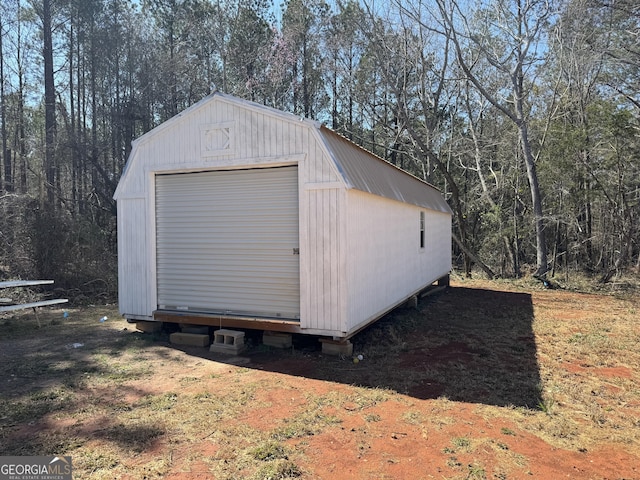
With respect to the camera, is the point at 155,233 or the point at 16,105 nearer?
the point at 155,233

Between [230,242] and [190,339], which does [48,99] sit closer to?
[230,242]

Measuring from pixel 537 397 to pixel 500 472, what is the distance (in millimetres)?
1717

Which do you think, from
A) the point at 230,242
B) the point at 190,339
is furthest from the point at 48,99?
the point at 190,339

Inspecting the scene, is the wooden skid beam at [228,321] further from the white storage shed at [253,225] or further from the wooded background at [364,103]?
the wooded background at [364,103]

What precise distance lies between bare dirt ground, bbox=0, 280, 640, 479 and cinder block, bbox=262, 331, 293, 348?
0.13 m

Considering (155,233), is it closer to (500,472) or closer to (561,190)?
(500,472)

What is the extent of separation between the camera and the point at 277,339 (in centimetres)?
591

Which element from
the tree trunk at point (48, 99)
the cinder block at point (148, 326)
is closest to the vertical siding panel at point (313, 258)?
the cinder block at point (148, 326)

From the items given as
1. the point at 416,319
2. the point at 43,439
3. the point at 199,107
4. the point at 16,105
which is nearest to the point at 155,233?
the point at 199,107

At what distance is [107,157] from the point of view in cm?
1727

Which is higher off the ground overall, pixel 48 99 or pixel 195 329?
pixel 48 99

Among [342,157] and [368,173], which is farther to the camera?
[368,173]

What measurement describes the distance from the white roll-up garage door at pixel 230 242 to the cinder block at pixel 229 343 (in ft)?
1.30

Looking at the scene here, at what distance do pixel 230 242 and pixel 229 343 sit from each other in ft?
4.78
